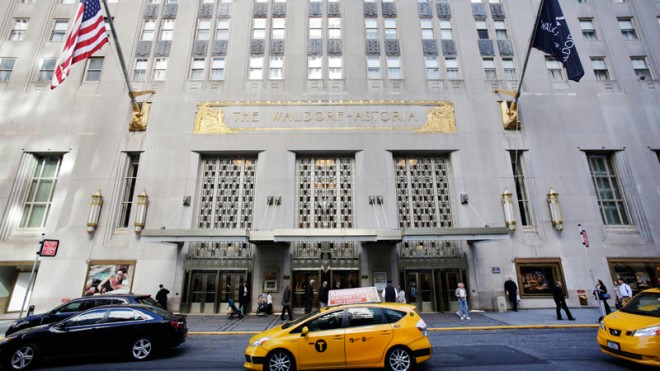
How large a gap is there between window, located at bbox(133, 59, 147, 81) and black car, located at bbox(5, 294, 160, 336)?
17.4 meters

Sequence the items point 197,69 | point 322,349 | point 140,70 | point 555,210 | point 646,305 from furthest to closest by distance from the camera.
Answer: point 197,69 < point 140,70 < point 555,210 < point 646,305 < point 322,349

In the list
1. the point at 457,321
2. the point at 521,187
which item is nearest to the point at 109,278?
the point at 457,321

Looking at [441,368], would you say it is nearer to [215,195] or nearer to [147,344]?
[147,344]

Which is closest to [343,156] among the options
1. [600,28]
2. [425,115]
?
[425,115]

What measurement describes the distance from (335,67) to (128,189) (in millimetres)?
16599

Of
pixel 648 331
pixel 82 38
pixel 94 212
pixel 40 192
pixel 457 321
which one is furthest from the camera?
pixel 40 192

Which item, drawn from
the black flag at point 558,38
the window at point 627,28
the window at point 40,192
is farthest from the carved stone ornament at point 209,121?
the window at point 627,28

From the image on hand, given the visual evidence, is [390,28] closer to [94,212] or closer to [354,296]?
[354,296]

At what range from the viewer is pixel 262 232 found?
16906mm

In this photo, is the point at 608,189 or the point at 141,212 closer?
the point at 141,212

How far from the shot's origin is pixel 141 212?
1916cm

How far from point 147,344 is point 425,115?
19.8 meters

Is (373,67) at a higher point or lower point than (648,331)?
higher

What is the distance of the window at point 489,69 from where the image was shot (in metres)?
22.9
